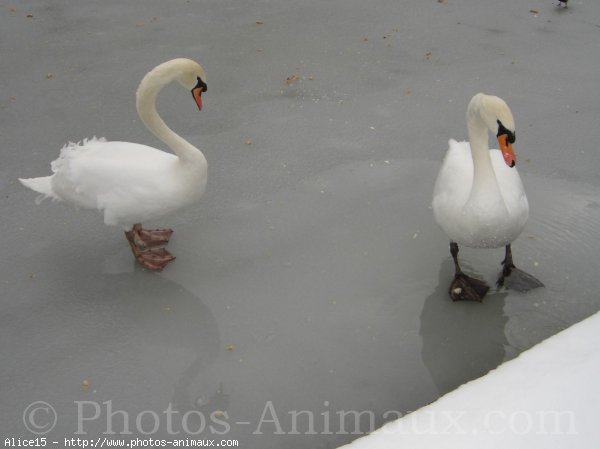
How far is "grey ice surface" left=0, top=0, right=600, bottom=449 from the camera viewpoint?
2627 mm

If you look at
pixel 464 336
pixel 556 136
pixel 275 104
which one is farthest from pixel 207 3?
pixel 464 336

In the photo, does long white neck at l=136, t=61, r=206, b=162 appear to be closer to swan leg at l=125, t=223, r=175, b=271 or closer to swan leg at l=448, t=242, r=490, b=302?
swan leg at l=125, t=223, r=175, b=271

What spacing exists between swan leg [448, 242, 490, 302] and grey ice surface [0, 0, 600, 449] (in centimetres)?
4

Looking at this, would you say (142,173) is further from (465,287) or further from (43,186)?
(465,287)

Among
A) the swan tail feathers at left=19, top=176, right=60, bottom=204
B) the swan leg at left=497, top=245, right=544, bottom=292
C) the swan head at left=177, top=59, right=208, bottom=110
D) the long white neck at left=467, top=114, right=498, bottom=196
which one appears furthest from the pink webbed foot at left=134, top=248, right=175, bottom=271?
the swan leg at left=497, top=245, right=544, bottom=292

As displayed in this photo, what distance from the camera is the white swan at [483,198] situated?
267cm

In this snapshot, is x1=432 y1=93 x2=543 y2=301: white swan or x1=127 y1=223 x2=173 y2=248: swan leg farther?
x1=127 y1=223 x2=173 y2=248: swan leg

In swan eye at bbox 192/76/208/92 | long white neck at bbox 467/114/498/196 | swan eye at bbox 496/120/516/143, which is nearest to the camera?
swan eye at bbox 496/120/516/143

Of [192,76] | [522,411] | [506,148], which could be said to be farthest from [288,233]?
[522,411]

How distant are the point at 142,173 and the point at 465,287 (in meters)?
1.67

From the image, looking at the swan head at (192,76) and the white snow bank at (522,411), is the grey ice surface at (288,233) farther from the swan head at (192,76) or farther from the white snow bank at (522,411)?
the swan head at (192,76)

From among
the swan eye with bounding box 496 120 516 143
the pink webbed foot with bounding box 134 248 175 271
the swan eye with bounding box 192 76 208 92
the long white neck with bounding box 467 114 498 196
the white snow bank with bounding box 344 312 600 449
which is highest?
the swan eye with bounding box 496 120 516 143

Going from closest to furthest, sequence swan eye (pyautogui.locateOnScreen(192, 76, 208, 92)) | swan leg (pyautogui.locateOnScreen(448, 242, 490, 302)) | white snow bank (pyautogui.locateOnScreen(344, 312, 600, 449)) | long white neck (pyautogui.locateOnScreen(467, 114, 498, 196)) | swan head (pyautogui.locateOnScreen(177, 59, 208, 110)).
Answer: white snow bank (pyautogui.locateOnScreen(344, 312, 600, 449))
long white neck (pyautogui.locateOnScreen(467, 114, 498, 196))
swan leg (pyautogui.locateOnScreen(448, 242, 490, 302))
swan head (pyautogui.locateOnScreen(177, 59, 208, 110))
swan eye (pyautogui.locateOnScreen(192, 76, 208, 92))

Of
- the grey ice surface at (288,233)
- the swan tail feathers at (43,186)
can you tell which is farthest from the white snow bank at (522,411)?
the swan tail feathers at (43,186)
